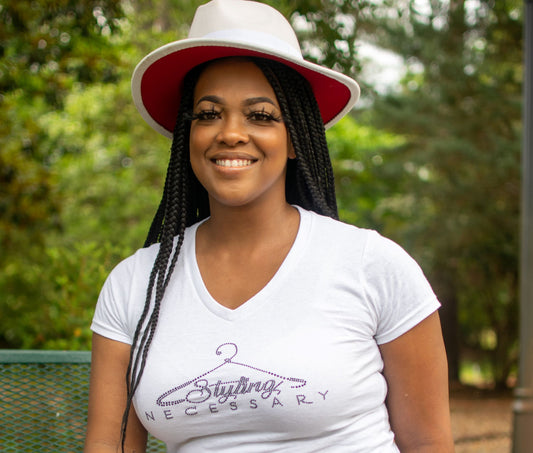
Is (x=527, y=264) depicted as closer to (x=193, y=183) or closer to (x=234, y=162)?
(x=193, y=183)

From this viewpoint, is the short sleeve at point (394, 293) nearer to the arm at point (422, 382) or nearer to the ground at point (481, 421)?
the arm at point (422, 382)

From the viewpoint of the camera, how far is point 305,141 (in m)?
1.95

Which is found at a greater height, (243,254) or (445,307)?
(243,254)

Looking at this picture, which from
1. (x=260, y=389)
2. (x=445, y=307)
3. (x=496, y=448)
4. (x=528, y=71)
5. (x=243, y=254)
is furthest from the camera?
(x=445, y=307)

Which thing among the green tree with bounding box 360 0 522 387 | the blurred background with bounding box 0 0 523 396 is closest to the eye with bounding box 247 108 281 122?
the blurred background with bounding box 0 0 523 396

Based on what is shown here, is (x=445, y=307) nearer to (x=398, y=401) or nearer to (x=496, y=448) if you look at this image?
(x=496, y=448)

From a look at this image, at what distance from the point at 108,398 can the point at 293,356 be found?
1.83ft

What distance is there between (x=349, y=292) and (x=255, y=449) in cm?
46

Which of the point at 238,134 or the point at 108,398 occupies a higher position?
the point at 238,134

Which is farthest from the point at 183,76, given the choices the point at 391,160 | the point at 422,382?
the point at 391,160

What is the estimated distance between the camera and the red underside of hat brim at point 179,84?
184 cm

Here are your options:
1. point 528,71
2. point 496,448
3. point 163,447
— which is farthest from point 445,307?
point 163,447

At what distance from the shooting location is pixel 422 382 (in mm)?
1735

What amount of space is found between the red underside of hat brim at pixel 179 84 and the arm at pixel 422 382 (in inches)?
29.5
